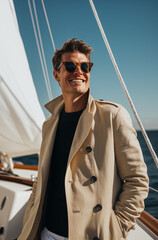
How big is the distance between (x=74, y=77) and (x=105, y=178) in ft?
1.69

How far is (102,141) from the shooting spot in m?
1.05

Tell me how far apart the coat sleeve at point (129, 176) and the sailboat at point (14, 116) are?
50.3 inches

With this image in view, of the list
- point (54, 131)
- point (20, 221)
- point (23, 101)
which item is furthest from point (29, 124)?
point (54, 131)

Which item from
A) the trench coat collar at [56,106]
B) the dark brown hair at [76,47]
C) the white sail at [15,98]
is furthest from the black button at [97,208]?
the white sail at [15,98]

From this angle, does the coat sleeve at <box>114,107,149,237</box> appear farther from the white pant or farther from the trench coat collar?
the trench coat collar

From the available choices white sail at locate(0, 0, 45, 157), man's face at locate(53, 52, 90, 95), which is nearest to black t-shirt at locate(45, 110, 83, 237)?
man's face at locate(53, 52, 90, 95)

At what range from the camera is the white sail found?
7.96 ft

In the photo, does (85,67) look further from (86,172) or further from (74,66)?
(86,172)

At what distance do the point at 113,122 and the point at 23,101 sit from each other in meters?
1.62

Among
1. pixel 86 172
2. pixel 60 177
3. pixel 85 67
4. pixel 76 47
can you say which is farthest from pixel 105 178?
pixel 76 47

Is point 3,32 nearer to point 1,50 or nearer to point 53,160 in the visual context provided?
point 1,50

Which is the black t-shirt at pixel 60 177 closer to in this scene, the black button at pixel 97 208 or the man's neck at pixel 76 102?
the man's neck at pixel 76 102

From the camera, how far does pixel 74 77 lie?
1.17 metres

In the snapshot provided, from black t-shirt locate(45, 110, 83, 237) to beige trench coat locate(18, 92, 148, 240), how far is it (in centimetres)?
10
